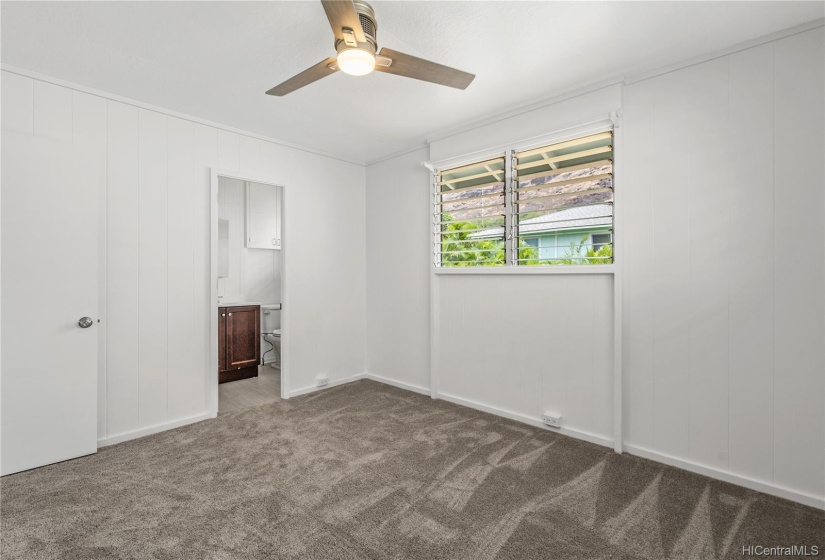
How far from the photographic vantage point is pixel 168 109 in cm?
318

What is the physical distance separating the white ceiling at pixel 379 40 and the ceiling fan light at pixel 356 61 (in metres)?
0.31

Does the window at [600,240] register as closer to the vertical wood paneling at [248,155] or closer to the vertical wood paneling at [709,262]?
the vertical wood paneling at [709,262]

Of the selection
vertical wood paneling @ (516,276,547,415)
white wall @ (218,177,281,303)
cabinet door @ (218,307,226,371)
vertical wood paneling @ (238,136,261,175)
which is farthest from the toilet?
vertical wood paneling @ (516,276,547,415)

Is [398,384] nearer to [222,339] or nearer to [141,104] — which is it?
[222,339]

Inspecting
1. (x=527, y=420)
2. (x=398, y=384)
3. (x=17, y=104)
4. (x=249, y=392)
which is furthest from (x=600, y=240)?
(x=17, y=104)

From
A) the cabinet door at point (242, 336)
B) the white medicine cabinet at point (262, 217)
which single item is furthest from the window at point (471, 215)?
the white medicine cabinet at point (262, 217)

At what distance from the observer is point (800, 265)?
2166 mm

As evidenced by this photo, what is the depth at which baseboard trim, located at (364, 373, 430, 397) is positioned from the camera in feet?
13.5

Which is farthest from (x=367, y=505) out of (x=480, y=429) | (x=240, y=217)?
(x=240, y=217)

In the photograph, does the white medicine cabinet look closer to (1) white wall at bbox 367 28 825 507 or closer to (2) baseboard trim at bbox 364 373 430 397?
(2) baseboard trim at bbox 364 373 430 397

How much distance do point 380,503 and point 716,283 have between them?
235 cm

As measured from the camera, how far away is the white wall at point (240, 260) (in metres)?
5.30

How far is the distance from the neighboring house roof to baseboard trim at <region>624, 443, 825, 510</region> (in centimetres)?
158

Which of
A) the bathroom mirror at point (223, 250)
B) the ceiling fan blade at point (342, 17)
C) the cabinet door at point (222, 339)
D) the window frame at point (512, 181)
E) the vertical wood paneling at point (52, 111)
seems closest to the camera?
the ceiling fan blade at point (342, 17)
